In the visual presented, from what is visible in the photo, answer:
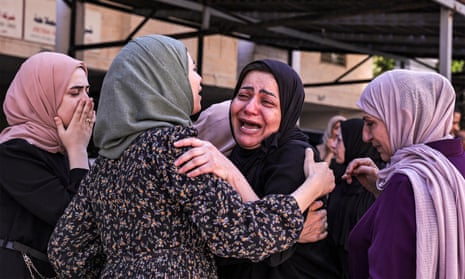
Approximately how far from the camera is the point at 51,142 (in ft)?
8.45

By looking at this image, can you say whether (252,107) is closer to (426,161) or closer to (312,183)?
(312,183)

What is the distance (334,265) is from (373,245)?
12.4 inches

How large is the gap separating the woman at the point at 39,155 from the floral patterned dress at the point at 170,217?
14.7 inches

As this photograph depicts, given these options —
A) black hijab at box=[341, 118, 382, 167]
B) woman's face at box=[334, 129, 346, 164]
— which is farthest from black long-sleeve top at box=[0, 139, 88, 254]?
woman's face at box=[334, 129, 346, 164]

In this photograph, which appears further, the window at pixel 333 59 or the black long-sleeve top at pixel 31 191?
the window at pixel 333 59

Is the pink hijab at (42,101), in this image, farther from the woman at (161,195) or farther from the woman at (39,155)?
the woman at (161,195)

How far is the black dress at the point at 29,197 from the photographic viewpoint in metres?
2.38

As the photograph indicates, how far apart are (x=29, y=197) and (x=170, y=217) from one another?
0.71m

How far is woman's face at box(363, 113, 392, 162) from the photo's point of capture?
8.04 ft

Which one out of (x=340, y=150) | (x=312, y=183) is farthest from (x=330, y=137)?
(x=312, y=183)

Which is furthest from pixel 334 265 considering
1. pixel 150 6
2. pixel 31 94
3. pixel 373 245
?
pixel 150 6

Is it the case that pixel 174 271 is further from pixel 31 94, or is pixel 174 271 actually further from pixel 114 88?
pixel 31 94

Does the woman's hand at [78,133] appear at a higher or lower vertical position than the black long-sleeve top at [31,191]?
A: higher

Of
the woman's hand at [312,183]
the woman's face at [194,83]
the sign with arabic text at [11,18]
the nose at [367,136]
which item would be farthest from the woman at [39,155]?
the sign with arabic text at [11,18]
